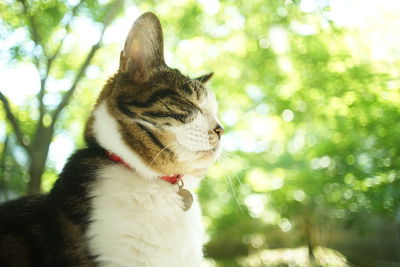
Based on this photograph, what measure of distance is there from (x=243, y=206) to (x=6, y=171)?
5.31 ft

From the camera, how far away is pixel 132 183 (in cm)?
95

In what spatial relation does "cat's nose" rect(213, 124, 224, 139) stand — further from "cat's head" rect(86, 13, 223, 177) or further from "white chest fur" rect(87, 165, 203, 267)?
"white chest fur" rect(87, 165, 203, 267)

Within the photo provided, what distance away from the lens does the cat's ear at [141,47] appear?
102 cm

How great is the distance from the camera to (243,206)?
8.08 ft

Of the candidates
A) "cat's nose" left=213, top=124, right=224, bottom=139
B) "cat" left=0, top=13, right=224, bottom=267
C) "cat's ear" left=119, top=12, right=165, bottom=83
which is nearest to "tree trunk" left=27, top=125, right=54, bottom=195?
"cat" left=0, top=13, right=224, bottom=267

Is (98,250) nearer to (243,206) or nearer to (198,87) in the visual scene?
(198,87)

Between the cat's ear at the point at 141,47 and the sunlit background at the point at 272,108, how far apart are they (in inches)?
16.0

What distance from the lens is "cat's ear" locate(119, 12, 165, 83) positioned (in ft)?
3.36

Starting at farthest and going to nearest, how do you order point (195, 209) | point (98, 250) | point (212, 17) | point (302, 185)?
point (212, 17), point (302, 185), point (195, 209), point (98, 250)

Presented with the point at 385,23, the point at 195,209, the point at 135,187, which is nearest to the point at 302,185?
the point at 385,23

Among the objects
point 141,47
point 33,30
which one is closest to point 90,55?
point 33,30

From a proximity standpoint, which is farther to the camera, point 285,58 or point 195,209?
point 285,58

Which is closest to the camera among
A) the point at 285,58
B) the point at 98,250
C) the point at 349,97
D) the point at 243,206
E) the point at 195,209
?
the point at 98,250

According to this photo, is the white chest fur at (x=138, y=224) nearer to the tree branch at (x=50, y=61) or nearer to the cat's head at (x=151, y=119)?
the cat's head at (x=151, y=119)
